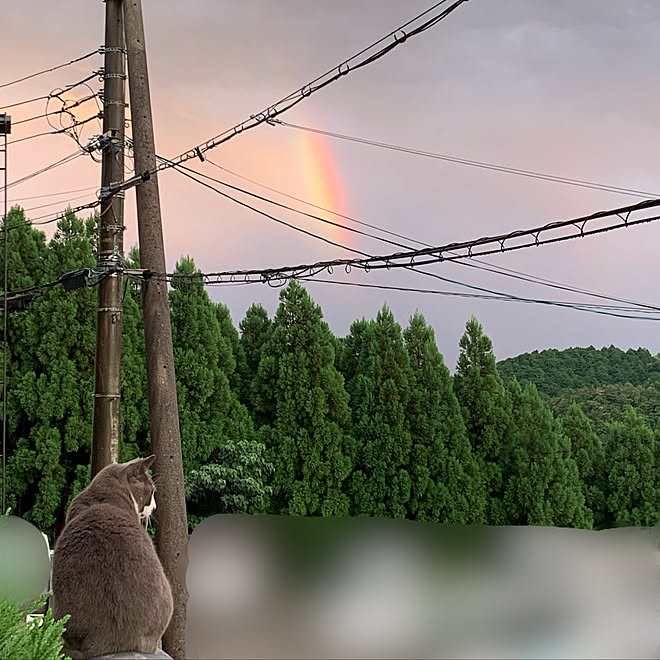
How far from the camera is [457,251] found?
4.63 m

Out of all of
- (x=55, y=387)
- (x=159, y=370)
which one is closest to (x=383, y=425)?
(x=55, y=387)

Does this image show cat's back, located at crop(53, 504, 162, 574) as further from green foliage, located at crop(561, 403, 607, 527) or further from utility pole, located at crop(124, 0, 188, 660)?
green foliage, located at crop(561, 403, 607, 527)

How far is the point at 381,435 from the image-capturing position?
1191cm

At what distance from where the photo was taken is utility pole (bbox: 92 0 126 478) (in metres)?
5.73

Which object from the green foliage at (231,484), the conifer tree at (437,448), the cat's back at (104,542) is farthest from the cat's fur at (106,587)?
the conifer tree at (437,448)

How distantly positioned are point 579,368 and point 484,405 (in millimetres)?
1618

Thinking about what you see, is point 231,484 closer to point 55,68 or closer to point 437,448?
point 437,448

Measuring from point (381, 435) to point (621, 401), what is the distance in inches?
155

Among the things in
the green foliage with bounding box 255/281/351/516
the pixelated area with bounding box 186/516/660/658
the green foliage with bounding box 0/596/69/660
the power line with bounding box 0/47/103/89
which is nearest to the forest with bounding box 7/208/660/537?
the green foliage with bounding box 255/281/351/516

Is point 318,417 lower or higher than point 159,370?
lower

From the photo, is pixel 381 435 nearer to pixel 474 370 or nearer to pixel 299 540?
pixel 474 370

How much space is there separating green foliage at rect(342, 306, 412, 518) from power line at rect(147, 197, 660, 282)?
6.15 metres

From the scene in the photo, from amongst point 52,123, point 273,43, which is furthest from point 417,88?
point 52,123

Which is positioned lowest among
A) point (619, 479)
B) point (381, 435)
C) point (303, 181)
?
point (619, 479)
